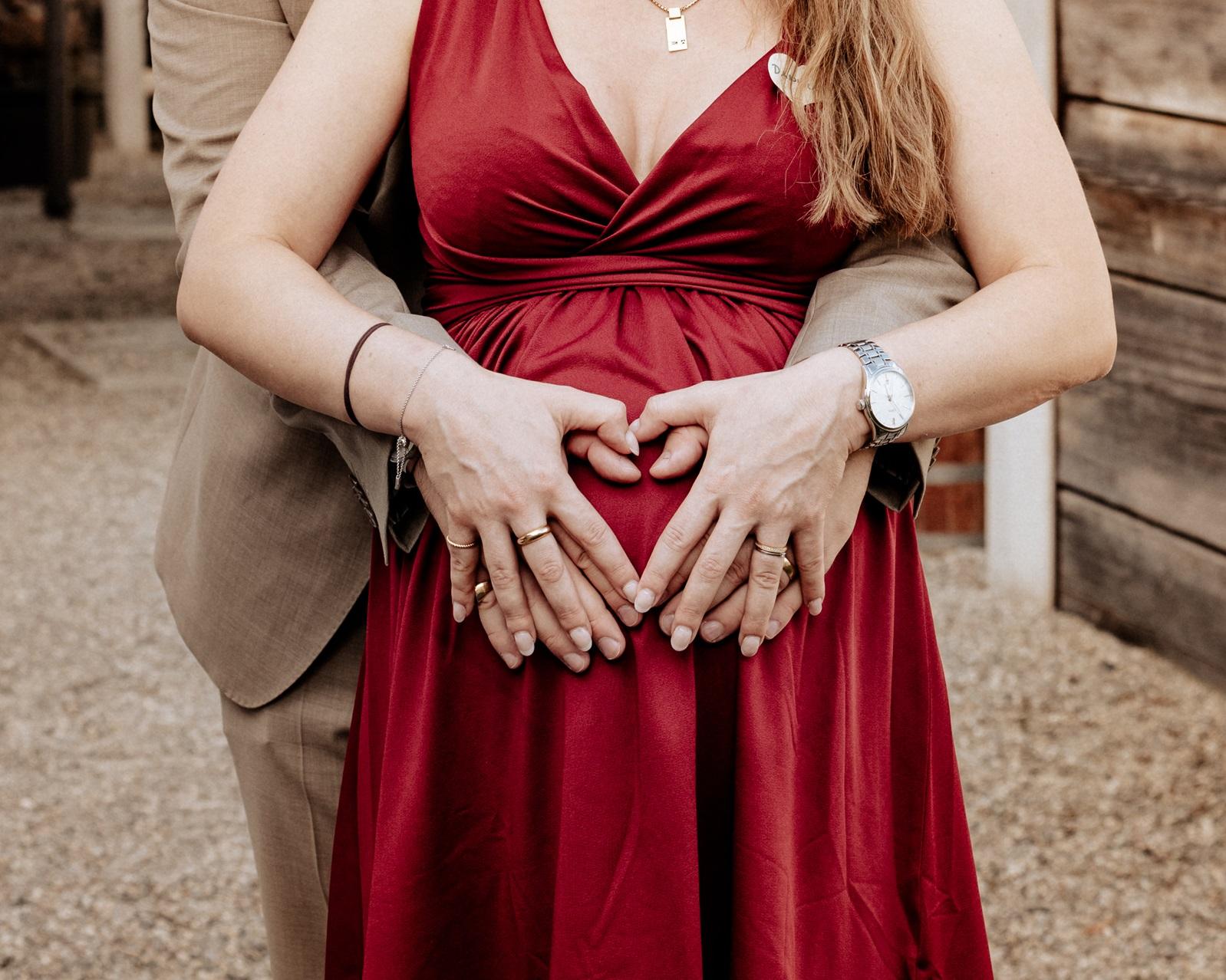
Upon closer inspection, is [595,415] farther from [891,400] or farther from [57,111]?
[57,111]

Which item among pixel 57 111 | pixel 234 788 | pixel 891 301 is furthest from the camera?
pixel 57 111

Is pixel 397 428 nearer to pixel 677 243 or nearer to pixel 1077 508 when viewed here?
pixel 677 243

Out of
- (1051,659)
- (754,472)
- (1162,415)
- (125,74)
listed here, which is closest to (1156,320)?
(1162,415)

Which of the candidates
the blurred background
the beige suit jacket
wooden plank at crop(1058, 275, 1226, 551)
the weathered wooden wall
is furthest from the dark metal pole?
the beige suit jacket

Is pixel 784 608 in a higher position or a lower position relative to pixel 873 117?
lower

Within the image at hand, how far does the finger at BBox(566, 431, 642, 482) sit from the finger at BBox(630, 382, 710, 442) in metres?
0.03

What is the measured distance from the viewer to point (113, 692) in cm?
370

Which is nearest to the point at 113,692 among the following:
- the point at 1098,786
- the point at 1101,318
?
the point at 1098,786

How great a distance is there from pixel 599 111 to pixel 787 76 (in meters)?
0.19

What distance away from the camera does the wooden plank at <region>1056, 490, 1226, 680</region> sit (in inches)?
134

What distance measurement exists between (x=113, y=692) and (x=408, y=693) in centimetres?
259

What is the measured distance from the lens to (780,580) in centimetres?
130

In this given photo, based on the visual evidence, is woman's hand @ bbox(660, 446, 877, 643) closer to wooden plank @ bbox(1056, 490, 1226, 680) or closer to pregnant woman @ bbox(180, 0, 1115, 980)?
pregnant woman @ bbox(180, 0, 1115, 980)

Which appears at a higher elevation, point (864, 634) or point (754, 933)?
point (864, 634)
